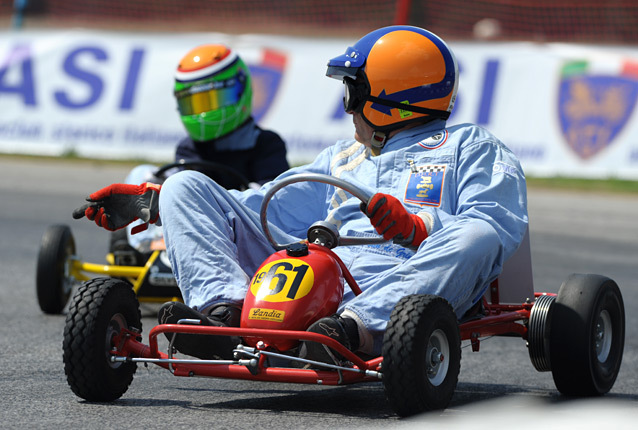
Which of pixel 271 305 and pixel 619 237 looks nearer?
Answer: pixel 271 305

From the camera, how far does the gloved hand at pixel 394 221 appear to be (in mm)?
3662

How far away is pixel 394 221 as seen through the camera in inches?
146

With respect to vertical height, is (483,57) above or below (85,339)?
above

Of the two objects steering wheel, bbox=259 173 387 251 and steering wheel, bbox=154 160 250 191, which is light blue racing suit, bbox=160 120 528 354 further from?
steering wheel, bbox=154 160 250 191

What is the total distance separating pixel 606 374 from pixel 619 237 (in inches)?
226

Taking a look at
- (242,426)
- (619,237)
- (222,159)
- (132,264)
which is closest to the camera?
(242,426)

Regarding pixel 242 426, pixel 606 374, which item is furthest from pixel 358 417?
pixel 606 374

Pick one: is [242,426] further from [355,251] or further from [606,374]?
[606,374]

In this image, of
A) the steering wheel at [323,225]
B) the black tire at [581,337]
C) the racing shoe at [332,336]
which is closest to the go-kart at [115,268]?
the steering wheel at [323,225]

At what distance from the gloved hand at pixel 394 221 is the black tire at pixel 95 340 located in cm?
86

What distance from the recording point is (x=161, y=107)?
1325 centimetres

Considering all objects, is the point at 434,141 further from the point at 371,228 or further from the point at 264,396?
the point at 264,396

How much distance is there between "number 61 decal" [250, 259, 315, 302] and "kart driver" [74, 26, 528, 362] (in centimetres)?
12

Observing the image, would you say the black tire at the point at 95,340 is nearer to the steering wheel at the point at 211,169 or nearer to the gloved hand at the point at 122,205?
the gloved hand at the point at 122,205
